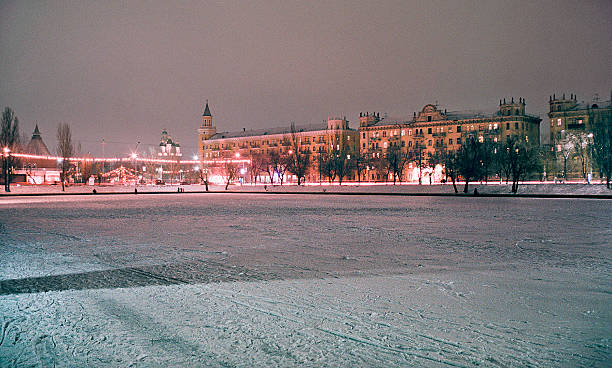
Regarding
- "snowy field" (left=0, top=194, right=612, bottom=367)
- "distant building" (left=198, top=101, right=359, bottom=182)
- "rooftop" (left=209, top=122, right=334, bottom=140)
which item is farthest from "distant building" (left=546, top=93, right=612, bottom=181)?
"snowy field" (left=0, top=194, right=612, bottom=367)

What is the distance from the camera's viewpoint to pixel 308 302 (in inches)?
237

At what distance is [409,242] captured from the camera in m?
11.4

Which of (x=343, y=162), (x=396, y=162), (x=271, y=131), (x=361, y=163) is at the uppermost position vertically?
(x=271, y=131)

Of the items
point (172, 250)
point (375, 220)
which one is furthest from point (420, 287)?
point (375, 220)

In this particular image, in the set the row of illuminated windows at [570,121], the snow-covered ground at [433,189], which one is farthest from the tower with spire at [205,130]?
the row of illuminated windows at [570,121]

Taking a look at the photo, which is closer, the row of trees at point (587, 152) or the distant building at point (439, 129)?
the row of trees at point (587, 152)

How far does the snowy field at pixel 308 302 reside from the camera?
434 cm

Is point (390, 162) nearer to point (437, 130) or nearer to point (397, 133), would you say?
point (437, 130)

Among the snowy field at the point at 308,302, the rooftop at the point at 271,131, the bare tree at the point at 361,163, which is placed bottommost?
the snowy field at the point at 308,302

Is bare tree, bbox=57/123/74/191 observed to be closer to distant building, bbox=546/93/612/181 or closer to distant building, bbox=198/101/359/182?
distant building, bbox=198/101/359/182

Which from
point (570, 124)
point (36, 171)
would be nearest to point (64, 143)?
point (36, 171)

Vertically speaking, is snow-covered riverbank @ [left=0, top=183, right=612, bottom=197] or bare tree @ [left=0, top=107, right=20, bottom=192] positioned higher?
bare tree @ [left=0, top=107, right=20, bottom=192]

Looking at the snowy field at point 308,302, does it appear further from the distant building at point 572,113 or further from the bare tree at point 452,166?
the distant building at point 572,113

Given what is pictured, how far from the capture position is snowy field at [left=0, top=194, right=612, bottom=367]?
14.2ft
